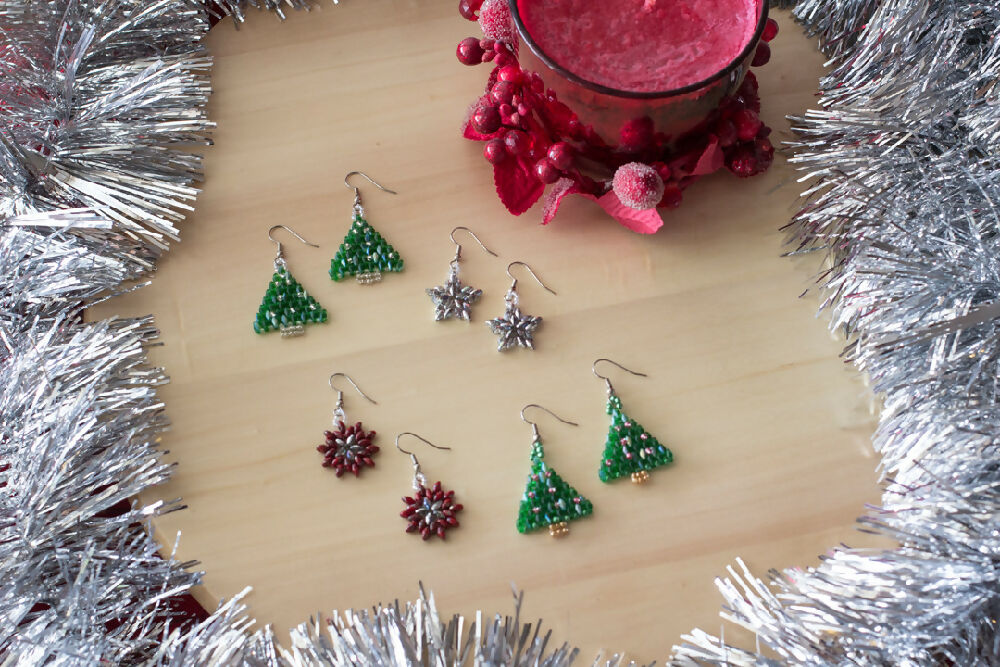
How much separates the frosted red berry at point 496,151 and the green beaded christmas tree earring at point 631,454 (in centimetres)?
24

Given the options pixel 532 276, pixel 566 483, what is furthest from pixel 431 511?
pixel 532 276

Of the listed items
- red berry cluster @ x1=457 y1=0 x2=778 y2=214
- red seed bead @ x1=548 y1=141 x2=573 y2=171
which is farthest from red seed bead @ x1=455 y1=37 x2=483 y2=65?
red seed bead @ x1=548 y1=141 x2=573 y2=171

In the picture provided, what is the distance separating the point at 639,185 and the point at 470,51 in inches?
7.7

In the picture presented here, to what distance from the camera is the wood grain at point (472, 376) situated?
2.19 feet

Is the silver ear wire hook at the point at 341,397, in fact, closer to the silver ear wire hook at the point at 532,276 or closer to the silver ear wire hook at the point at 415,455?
the silver ear wire hook at the point at 415,455

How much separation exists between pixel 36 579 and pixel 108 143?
1.17 feet

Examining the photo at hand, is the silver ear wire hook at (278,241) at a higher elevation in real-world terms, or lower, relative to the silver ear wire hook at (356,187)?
lower

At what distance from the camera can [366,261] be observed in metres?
0.76

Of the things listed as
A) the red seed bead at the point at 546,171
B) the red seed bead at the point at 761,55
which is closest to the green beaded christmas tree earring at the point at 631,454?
the red seed bead at the point at 546,171

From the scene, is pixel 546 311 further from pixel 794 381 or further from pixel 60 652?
pixel 60 652

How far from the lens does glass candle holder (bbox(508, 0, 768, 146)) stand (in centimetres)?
66

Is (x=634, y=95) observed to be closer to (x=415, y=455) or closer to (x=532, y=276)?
(x=532, y=276)

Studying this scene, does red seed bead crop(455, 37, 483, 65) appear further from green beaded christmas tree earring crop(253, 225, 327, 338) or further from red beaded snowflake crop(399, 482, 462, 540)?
red beaded snowflake crop(399, 482, 462, 540)

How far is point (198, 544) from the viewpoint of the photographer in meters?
0.67
